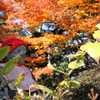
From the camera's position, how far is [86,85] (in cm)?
351

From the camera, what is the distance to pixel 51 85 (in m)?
7.25

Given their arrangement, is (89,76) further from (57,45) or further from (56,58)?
(56,58)

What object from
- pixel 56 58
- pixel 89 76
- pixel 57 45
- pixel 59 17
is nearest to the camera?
pixel 89 76

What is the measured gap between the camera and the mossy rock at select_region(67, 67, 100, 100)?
3381 millimetres

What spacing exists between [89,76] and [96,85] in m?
0.45

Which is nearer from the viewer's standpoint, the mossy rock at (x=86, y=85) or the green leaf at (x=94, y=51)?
the green leaf at (x=94, y=51)

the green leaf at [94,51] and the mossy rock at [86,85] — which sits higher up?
the green leaf at [94,51]

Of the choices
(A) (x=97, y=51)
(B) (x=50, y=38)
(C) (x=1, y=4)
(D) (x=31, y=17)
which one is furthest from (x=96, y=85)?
(C) (x=1, y=4)

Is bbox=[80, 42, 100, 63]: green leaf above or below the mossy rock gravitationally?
above

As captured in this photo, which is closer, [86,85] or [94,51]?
[94,51]

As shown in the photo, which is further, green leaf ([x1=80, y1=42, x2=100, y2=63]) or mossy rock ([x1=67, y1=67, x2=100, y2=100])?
mossy rock ([x1=67, y1=67, x2=100, y2=100])

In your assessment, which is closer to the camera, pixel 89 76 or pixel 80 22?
pixel 89 76

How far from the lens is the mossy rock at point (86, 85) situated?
3.38 m

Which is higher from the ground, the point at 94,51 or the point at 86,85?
the point at 94,51
